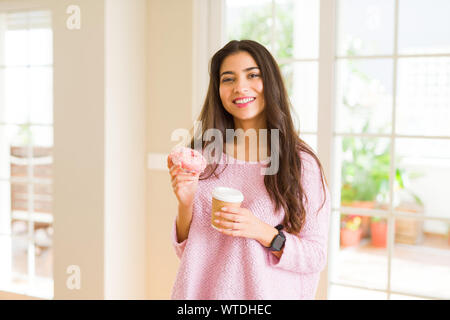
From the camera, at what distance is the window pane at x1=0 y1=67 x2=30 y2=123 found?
325 centimetres

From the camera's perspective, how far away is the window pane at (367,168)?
232 inches

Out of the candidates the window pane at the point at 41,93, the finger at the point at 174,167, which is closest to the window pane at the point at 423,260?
the finger at the point at 174,167

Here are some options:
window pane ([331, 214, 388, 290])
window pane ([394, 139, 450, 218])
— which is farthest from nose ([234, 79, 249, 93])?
window pane ([394, 139, 450, 218])

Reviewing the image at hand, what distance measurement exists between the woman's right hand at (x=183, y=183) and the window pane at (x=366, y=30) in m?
5.24

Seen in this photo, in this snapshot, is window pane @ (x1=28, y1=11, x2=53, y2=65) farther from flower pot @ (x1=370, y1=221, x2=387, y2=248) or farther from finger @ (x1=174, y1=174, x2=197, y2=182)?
flower pot @ (x1=370, y1=221, x2=387, y2=248)

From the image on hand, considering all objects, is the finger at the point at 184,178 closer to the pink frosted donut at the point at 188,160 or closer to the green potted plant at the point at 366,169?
the pink frosted donut at the point at 188,160

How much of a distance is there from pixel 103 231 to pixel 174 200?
43 cm

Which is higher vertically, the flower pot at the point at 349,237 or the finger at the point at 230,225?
the finger at the point at 230,225

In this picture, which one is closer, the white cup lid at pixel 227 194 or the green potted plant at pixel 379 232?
the white cup lid at pixel 227 194

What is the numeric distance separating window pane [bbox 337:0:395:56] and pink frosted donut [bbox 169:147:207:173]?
526 centimetres

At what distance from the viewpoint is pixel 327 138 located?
2369 millimetres

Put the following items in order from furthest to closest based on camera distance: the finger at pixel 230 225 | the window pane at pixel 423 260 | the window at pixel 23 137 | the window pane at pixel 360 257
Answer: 1. the window pane at pixel 360 257
2. the window pane at pixel 423 260
3. the window at pixel 23 137
4. the finger at pixel 230 225
